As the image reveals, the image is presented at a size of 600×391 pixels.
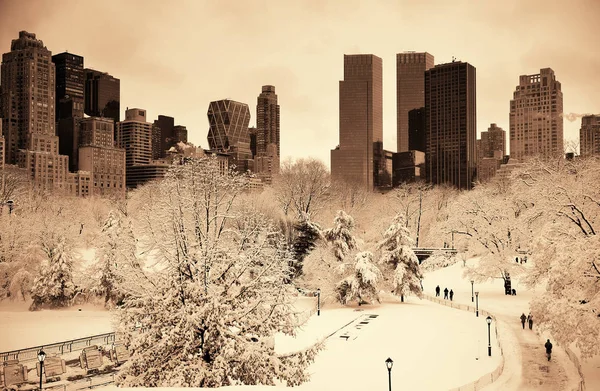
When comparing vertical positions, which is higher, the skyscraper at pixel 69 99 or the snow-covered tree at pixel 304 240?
the skyscraper at pixel 69 99

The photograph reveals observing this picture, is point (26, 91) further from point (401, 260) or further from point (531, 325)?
point (401, 260)

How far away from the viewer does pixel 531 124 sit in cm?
12756

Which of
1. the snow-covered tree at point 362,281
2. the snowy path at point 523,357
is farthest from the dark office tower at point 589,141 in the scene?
the snow-covered tree at point 362,281

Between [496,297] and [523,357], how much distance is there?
21.6 metres

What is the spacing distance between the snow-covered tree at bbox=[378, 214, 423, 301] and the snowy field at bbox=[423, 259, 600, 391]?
4.49 metres

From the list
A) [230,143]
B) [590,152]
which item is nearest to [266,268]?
[590,152]

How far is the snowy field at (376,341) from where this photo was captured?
22609mm

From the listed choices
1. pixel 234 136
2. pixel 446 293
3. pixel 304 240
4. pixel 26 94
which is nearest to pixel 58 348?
pixel 26 94

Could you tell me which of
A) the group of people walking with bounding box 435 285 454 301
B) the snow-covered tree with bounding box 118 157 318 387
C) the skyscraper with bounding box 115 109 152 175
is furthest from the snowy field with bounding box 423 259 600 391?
the skyscraper with bounding box 115 109 152 175

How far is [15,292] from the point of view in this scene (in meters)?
39.9

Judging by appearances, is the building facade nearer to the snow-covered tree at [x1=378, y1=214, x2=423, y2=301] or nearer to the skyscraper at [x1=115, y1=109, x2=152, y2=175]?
the skyscraper at [x1=115, y1=109, x2=152, y2=175]

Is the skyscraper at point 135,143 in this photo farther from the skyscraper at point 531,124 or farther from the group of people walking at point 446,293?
the group of people walking at point 446,293

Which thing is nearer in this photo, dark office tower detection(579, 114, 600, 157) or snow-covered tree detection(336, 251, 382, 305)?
snow-covered tree detection(336, 251, 382, 305)

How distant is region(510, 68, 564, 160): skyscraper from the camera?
8950cm
